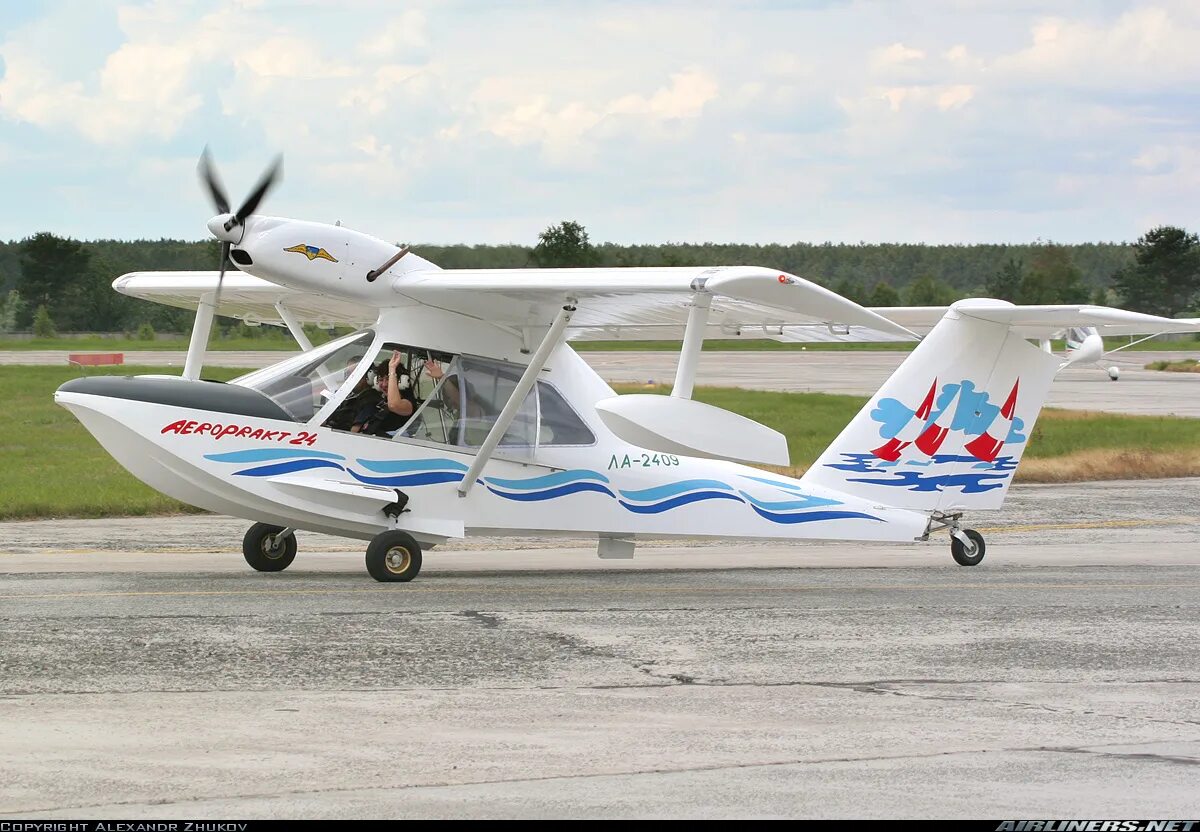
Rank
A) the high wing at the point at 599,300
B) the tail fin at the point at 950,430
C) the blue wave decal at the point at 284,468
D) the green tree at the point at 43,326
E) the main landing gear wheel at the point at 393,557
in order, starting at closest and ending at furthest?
the high wing at the point at 599,300 < the blue wave decal at the point at 284,468 < the main landing gear wheel at the point at 393,557 < the tail fin at the point at 950,430 < the green tree at the point at 43,326

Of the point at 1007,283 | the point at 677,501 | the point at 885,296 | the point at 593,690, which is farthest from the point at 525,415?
the point at 1007,283

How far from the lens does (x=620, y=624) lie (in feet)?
34.3

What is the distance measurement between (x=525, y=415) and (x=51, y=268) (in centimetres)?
7763

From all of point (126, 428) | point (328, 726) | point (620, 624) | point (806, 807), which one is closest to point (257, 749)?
point (328, 726)

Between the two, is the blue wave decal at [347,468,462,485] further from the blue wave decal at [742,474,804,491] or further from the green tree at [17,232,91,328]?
the green tree at [17,232,91,328]

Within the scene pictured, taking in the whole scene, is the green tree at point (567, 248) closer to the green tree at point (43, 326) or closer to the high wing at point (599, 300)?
the high wing at point (599, 300)

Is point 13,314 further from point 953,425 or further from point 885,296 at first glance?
point 953,425

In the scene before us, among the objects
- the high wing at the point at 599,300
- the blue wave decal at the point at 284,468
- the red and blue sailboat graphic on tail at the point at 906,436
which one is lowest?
the blue wave decal at the point at 284,468

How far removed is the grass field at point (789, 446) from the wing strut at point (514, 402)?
7.91 meters

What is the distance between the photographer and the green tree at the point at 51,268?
8256cm

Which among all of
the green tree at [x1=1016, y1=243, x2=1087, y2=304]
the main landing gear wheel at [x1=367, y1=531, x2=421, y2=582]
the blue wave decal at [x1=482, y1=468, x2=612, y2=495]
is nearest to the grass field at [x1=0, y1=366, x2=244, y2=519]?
the main landing gear wheel at [x1=367, y1=531, x2=421, y2=582]

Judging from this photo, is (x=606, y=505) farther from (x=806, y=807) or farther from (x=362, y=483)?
(x=806, y=807)

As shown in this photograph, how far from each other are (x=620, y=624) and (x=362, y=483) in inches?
113

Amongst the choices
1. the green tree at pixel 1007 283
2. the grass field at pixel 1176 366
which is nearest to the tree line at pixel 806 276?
the green tree at pixel 1007 283
